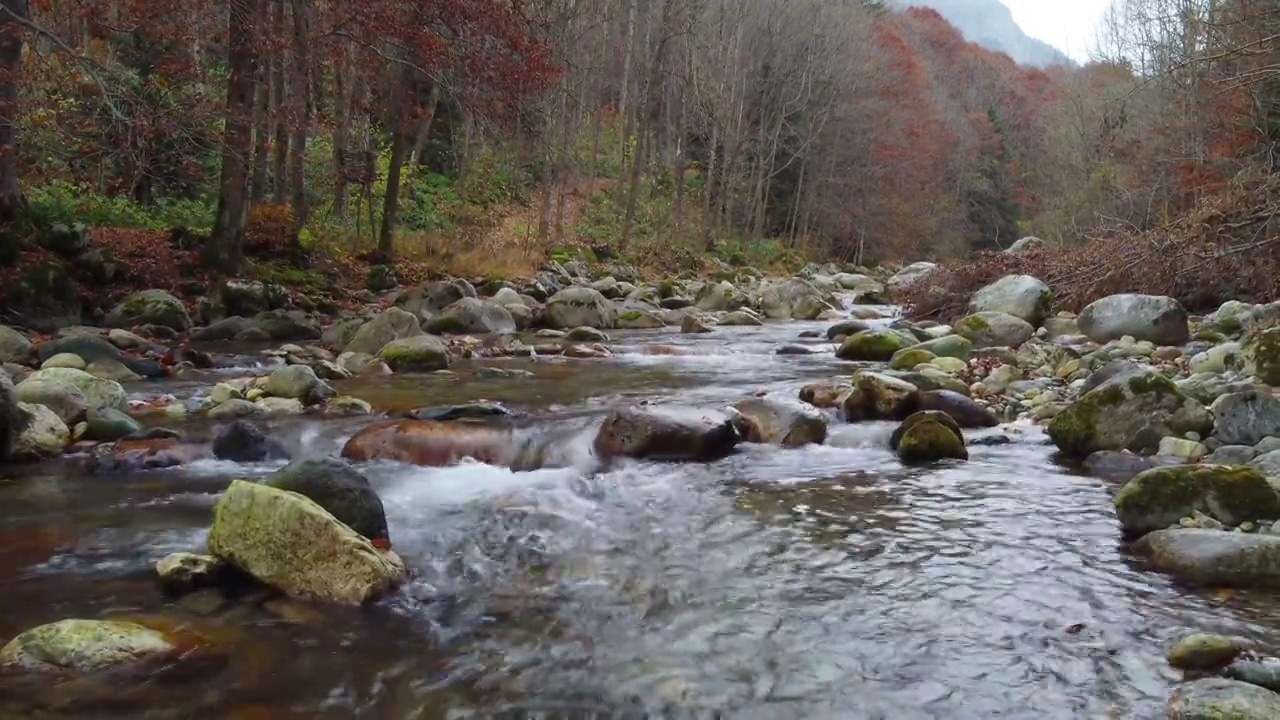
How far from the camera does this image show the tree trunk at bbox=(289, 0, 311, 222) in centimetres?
1393

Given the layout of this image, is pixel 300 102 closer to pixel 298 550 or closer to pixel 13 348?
pixel 13 348

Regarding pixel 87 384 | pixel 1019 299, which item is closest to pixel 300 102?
pixel 87 384

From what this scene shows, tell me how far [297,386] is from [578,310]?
→ 7.69 m

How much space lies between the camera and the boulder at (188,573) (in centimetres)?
415

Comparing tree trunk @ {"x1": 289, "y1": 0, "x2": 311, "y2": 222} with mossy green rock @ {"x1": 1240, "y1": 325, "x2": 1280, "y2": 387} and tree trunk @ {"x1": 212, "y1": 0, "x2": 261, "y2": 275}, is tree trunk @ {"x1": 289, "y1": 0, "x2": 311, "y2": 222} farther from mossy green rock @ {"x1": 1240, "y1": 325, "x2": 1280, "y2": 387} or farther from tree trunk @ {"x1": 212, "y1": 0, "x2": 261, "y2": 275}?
mossy green rock @ {"x1": 1240, "y1": 325, "x2": 1280, "y2": 387}

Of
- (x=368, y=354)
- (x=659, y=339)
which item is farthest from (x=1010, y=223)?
(x=368, y=354)

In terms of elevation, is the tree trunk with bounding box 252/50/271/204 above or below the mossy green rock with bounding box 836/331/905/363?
above

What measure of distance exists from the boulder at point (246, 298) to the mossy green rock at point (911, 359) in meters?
8.86

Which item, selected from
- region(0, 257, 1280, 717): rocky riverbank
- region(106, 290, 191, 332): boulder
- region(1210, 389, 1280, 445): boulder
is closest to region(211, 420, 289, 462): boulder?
region(0, 257, 1280, 717): rocky riverbank

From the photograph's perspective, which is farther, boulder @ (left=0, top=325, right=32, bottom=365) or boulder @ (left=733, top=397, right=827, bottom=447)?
boulder @ (left=0, top=325, right=32, bottom=365)

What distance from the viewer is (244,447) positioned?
648 centimetres

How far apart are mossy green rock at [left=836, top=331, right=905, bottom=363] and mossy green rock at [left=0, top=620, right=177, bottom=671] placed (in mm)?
9794

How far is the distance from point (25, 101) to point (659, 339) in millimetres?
8693

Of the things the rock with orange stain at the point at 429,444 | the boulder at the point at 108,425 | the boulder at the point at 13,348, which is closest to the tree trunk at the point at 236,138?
the boulder at the point at 13,348
